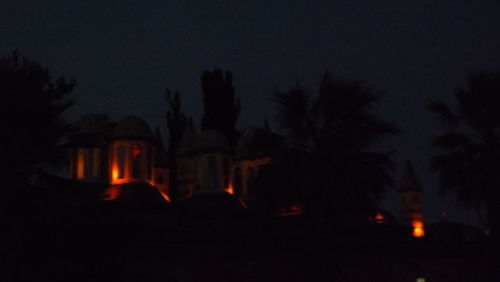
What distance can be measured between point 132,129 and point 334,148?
1342 cm

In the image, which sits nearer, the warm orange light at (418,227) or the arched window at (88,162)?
the arched window at (88,162)

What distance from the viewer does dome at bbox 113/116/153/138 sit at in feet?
99.6

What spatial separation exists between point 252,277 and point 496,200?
27.9 feet

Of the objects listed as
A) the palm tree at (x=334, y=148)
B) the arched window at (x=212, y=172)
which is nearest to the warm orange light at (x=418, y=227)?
the arched window at (x=212, y=172)

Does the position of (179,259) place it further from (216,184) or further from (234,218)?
(216,184)

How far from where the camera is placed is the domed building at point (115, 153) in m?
30.0

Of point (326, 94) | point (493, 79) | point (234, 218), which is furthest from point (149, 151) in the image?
point (493, 79)

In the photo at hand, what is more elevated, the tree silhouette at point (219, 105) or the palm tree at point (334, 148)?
the tree silhouette at point (219, 105)

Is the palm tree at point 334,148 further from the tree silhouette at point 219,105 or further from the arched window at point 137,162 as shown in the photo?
the tree silhouette at point 219,105

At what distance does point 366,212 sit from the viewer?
19.4m

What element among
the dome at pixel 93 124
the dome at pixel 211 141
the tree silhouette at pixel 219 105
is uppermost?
the tree silhouette at pixel 219 105

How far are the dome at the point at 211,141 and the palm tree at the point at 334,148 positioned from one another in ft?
42.8

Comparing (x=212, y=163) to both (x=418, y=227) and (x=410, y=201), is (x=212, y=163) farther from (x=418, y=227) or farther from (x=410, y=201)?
(x=418, y=227)

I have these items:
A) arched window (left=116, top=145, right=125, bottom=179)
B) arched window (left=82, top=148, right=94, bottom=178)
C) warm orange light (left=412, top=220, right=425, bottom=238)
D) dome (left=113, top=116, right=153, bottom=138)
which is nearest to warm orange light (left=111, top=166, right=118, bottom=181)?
arched window (left=116, top=145, right=125, bottom=179)
